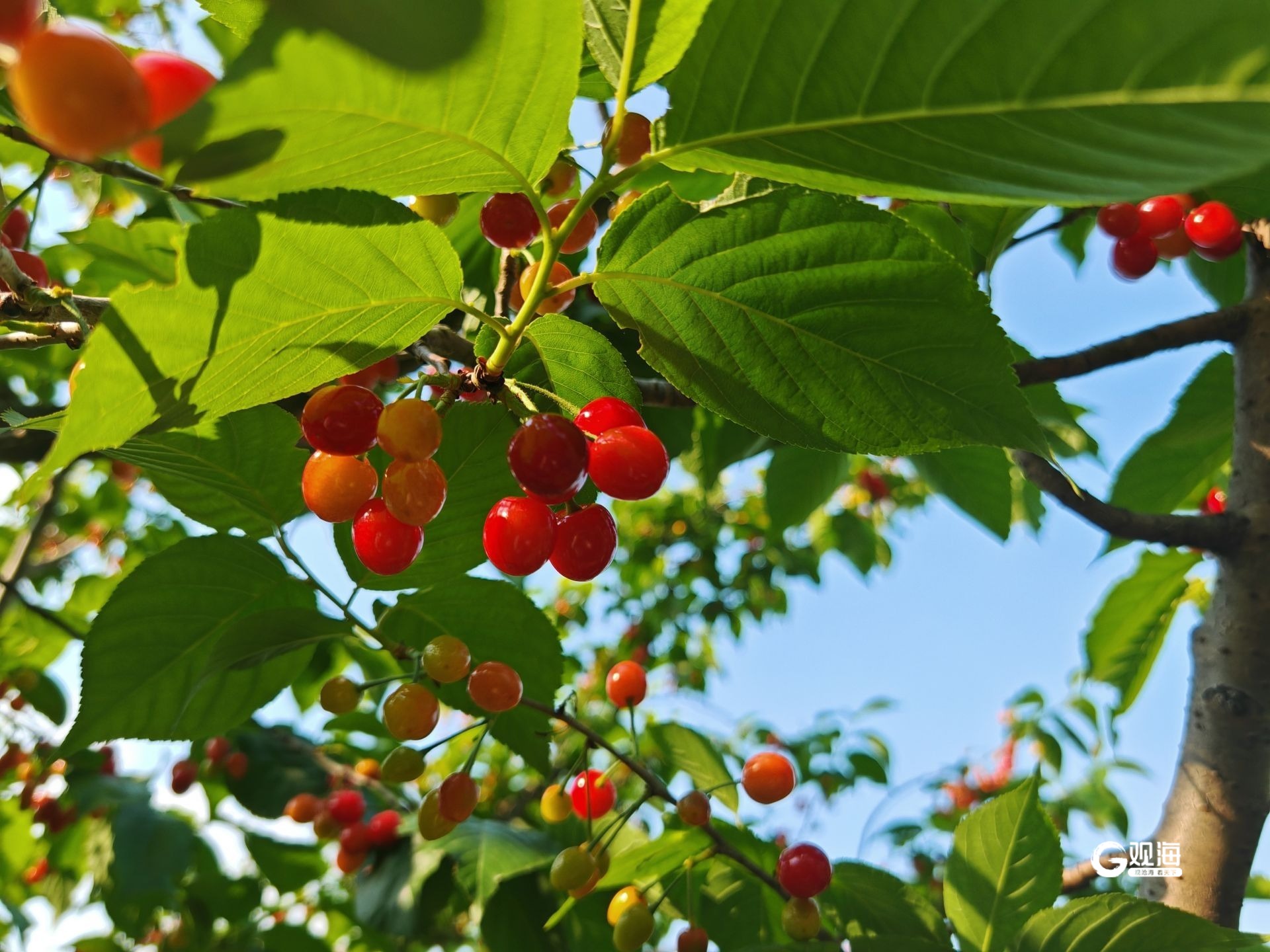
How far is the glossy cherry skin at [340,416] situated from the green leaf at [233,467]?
36cm

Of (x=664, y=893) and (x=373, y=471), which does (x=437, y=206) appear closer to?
(x=373, y=471)

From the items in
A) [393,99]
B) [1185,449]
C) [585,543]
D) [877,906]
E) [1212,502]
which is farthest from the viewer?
[1212,502]

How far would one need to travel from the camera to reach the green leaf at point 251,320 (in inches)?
25.8

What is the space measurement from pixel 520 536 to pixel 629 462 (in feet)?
0.49

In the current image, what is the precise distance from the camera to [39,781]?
11.2 feet

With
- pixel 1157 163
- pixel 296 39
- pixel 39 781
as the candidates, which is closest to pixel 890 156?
pixel 1157 163

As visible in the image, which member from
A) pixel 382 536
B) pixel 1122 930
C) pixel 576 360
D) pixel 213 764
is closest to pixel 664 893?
pixel 1122 930

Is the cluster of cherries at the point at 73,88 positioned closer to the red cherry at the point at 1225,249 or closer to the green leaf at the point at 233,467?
the green leaf at the point at 233,467

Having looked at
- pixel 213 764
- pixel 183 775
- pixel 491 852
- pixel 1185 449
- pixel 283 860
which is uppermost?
pixel 1185 449

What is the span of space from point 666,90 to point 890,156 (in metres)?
0.19

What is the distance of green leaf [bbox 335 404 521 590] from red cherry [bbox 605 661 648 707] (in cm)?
60

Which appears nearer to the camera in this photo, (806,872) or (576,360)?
(576,360)

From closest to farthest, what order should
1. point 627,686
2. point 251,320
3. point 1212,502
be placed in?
1. point 251,320
2. point 627,686
3. point 1212,502

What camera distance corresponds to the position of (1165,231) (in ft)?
6.54
